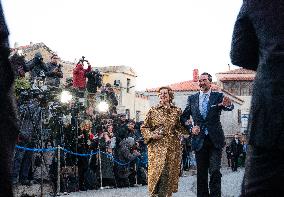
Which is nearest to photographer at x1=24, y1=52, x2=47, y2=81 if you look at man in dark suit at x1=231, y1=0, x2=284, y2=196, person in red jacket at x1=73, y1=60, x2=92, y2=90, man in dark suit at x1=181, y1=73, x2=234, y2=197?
person in red jacket at x1=73, y1=60, x2=92, y2=90

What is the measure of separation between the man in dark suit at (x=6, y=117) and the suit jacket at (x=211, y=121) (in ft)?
18.1

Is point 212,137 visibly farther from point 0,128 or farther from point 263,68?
point 0,128

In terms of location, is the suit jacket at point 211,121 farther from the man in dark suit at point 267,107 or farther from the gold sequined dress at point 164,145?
the man in dark suit at point 267,107

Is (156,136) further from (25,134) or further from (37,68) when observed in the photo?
(37,68)

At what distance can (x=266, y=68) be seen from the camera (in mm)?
2408

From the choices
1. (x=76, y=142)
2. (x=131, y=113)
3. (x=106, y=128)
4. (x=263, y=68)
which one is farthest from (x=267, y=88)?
(x=131, y=113)

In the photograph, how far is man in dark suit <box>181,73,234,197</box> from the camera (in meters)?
7.19

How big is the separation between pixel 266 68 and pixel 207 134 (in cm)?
507

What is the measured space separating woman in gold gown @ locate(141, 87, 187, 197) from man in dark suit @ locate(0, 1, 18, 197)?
6222mm

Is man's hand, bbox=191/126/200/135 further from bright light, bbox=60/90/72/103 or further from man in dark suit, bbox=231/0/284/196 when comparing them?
bright light, bbox=60/90/72/103

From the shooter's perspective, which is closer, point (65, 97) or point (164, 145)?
point (164, 145)

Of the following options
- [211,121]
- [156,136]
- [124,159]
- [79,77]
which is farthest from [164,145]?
[79,77]

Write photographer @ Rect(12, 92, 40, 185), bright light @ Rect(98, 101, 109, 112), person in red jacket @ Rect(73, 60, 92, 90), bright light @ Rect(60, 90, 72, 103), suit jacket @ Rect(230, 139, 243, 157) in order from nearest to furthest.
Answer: photographer @ Rect(12, 92, 40, 185), bright light @ Rect(60, 90, 72, 103), person in red jacket @ Rect(73, 60, 92, 90), bright light @ Rect(98, 101, 109, 112), suit jacket @ Rect(230, 139, 243, 157)

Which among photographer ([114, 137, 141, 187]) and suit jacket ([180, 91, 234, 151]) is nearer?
suit jacket ([180, 91, 234, 151])
